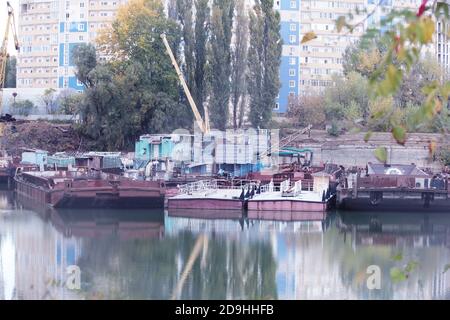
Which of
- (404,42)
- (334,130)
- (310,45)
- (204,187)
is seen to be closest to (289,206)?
(204,187)

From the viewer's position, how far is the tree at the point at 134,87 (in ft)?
132

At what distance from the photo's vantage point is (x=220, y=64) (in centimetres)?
4078

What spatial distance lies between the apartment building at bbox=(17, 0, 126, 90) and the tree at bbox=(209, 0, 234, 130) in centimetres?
1995

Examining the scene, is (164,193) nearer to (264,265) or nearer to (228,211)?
(228,211)

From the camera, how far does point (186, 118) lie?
40906 millimetres

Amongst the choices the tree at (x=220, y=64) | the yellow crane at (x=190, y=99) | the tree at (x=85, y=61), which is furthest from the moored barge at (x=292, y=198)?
the tree at (x=85, y=61)

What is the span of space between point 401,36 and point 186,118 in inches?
1451

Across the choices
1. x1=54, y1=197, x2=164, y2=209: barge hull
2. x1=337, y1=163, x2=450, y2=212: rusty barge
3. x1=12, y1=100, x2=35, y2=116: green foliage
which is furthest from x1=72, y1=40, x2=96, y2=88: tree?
x1=337, y1=163, x2=450, y2=212: rusty barge

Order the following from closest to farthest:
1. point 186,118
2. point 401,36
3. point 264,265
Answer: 1. point 401,36
2. point 264,265
3. point 186,118

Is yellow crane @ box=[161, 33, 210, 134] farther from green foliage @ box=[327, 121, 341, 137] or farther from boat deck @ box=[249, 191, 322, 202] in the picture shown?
boat deck @ box=[249, 191, 322, 202]

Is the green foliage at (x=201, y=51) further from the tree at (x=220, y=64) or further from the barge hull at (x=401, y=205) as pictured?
the barge hull at (x=401, y=205)

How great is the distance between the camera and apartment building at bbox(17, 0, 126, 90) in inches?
2402

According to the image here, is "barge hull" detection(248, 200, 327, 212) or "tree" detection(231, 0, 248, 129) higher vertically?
"tree" detection(231, 0, 248, 129)
